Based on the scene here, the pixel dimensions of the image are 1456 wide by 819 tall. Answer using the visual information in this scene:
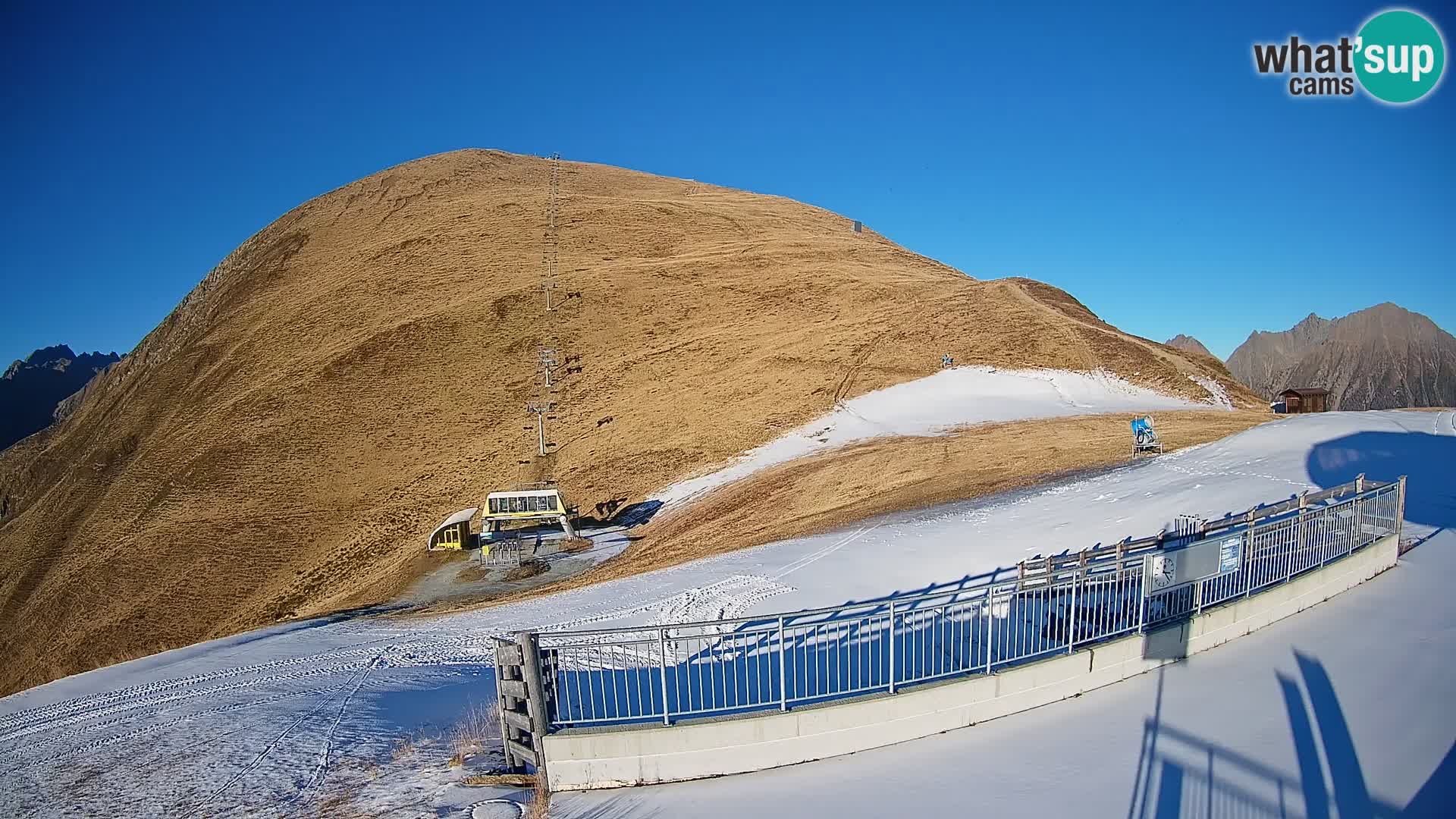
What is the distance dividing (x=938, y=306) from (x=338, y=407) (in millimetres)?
38430

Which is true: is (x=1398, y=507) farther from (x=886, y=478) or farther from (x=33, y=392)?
(x=33, y=392)

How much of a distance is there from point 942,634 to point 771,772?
2.16 metres

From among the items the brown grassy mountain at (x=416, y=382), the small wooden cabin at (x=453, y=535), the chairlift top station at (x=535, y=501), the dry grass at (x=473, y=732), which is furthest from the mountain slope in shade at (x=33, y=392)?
the dry grass at (x=473, y=732)

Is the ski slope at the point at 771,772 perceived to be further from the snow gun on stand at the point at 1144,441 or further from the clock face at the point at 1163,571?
the snow gun on stand at the point at 1144,441

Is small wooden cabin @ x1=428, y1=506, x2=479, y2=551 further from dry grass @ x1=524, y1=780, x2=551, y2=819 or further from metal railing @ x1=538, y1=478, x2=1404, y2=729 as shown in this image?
dry grass @ x1=524, y1=780, x2=551, y2=819

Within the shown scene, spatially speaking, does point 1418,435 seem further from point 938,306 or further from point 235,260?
point 235,260

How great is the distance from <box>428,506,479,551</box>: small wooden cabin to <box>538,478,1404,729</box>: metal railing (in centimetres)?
1950

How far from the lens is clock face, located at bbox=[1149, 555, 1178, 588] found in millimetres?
8367

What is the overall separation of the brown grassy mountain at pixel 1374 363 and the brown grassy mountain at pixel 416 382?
411ft

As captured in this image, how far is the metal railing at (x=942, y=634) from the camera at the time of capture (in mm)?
7461

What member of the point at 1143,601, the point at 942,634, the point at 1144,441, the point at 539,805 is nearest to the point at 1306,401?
the point at 1144,441

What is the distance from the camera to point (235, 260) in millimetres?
71938

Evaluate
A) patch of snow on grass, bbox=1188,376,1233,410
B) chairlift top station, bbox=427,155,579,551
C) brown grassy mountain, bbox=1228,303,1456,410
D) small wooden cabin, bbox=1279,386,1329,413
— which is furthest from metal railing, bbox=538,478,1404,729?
brown grassy mountain, bbox=1228,303,1456,410

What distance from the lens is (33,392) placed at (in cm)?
15062
